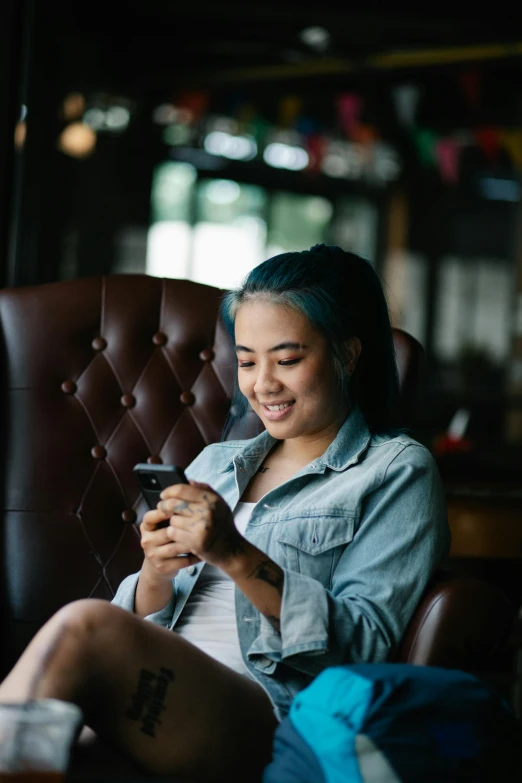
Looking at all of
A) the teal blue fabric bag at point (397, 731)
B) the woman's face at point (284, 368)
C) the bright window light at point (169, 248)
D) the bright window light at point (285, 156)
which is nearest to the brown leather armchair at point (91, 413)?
the woman's face at point (284, 368)

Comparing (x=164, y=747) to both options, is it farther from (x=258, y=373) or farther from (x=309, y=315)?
(x=309, y=315)

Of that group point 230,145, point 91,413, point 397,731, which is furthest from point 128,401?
point 230,145

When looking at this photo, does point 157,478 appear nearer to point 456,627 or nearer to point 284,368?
point 284,368

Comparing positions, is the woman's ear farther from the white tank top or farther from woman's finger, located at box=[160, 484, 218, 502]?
woman's finger, located at box=[160, 484, 218, 502]

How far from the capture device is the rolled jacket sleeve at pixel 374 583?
51.9 inches

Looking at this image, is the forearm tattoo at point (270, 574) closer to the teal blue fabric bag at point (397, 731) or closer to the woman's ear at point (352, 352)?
the teal blue fabric bag at point (397, 731)

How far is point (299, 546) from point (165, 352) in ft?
2.47

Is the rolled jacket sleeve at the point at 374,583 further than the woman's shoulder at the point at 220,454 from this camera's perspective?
No

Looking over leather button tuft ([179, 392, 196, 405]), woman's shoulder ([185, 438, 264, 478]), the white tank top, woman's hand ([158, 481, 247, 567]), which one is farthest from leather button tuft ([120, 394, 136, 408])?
woman's hand ([158, 481, 247, 567])

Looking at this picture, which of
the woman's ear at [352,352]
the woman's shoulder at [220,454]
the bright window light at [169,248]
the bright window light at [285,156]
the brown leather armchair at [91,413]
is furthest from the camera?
the bright window light at [285,156]

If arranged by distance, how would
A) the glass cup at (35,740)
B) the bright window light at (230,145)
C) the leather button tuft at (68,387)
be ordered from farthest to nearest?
the bright window light at (230,145), the leather button tuft at (68,387), the glass cup at (35,740)

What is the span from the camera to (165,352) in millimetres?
2092

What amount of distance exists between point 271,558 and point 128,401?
726 millimetres

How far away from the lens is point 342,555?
1463 mm
